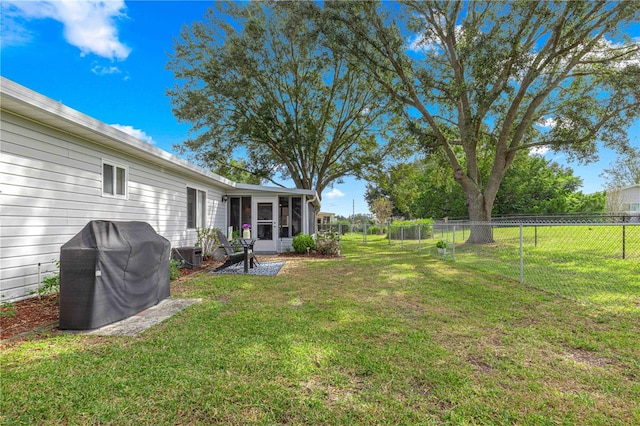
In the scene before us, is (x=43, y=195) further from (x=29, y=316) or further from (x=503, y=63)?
(x=503, y=63)

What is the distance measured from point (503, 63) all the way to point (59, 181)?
1299 centimetres

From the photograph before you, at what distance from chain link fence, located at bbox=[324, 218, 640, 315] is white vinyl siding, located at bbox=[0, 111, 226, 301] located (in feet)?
24.6

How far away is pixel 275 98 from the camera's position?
15.3 m

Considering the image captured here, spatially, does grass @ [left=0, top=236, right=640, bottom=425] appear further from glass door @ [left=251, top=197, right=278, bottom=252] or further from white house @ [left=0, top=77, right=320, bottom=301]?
glass door @ [left=251, top=197, right=278, bottom=252]

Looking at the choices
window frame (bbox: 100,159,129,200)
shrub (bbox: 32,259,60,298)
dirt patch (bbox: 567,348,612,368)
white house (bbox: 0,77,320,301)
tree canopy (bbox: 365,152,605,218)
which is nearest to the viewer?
dirt patch (bbox: 567,348,612,368)

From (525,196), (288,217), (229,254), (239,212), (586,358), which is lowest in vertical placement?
(586,358)

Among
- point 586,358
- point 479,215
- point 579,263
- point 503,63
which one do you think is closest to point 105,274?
point 586,358

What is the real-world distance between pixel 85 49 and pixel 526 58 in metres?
14.2

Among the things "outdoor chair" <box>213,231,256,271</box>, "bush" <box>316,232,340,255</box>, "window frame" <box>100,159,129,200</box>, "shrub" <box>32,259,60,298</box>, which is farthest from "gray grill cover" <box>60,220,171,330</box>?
"bush" <box>316,232,340,255</box>

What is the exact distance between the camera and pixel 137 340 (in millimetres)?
2984

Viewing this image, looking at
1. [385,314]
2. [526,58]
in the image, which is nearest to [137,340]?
[385,314]

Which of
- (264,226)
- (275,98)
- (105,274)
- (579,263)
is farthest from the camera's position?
(275,98)

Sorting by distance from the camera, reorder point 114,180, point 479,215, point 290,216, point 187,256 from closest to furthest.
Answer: point 114,180 → point 187,256 → point 290,216 → point 479,215

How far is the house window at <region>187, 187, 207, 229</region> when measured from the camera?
28.9 ft
